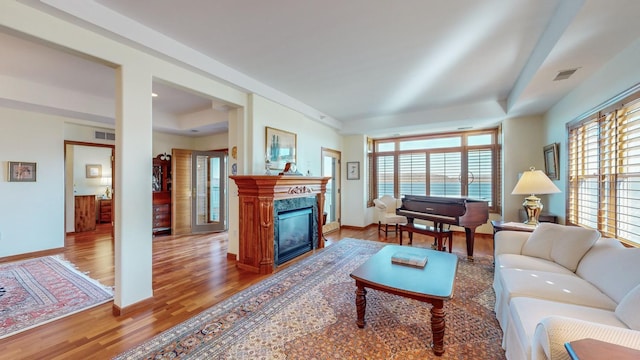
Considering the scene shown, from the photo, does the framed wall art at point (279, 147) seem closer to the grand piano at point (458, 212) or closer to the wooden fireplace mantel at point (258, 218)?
the wooden fireplace mantel at point (258, 218)

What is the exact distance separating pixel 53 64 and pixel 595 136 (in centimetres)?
656

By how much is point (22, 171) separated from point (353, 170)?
6266 millimetres

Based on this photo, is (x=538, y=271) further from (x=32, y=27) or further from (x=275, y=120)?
(x=32, y=27)

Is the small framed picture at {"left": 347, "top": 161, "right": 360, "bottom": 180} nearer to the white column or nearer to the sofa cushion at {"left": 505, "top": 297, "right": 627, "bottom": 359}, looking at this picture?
the white column

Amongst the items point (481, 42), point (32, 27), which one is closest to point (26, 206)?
point (32, 27)

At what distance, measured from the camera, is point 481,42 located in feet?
8.63

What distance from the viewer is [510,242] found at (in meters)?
2.77

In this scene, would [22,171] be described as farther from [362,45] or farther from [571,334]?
[571,334]

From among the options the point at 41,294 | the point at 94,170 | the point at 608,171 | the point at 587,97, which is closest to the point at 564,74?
the point at 587,97

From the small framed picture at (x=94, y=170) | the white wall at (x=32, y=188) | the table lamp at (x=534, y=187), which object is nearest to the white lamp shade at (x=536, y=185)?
the table lamp at (x=534, y=187)

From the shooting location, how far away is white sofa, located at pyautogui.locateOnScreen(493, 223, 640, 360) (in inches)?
42.5

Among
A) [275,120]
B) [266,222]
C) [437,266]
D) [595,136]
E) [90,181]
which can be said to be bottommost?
[437,266]

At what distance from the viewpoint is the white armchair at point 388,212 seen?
546 cm

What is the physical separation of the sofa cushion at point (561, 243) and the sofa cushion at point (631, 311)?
931mm
